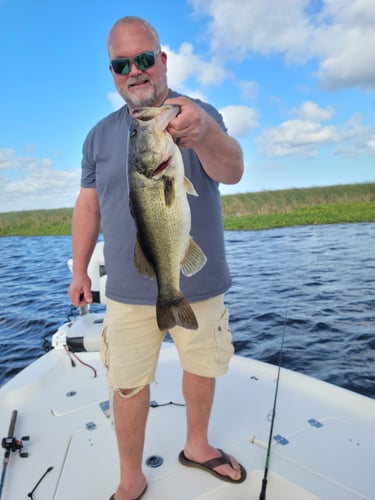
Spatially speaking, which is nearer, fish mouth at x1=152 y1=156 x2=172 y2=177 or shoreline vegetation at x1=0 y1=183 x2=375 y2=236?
fish mouth at x1=152 y1=156 x2=172 y2=177

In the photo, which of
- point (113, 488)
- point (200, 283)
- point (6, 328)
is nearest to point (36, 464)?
point (113, 488)

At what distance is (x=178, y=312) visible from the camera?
83.9 inches

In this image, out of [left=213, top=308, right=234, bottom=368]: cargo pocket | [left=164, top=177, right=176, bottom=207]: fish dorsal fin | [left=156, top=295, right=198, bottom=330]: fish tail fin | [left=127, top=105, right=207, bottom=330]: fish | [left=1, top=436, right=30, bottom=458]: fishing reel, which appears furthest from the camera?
[left=1, top=436, right=30, bottom=458]: fishing reel

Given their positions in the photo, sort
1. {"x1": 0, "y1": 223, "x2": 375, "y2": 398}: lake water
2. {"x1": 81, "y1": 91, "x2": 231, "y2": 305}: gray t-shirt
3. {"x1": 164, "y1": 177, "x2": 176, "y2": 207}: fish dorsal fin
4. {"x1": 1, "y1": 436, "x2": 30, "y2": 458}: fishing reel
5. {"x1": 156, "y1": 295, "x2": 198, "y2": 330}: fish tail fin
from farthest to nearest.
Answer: {"x1": 0, "y1": 223, "x2": 375, "y2": 398}: lake water, {"x1": 1, "y1": 436, "x2": 30, "y2": 458}: fishing reel, {"x1": 81, "y1": 91, "x2": 231, "y2": 305}: gray t-shirt, {"x1": 156, "y1": 295, "x2": 198, "y2": 330}: fish tail fin, {"x1": 164, "y1": 177, "x2": 176, "y2": 207}: fish dorsal fin

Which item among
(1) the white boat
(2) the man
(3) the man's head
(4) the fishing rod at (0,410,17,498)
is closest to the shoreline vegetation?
(1) the white boat

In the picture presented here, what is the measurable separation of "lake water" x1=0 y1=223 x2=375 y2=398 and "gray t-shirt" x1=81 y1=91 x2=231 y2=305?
177cm

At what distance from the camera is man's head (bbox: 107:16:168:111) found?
7.47 ft

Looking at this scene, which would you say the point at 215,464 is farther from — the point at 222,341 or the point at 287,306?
the point at 287,306

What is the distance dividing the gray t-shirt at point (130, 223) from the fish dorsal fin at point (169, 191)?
43 cm

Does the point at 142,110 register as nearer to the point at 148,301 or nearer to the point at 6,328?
the point at 148,301

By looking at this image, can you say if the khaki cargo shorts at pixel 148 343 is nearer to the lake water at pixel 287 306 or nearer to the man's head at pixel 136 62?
the man's head at pixel 136 62

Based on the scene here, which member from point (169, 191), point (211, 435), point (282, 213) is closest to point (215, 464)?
point (211, 435)

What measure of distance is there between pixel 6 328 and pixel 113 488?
7.82 metres

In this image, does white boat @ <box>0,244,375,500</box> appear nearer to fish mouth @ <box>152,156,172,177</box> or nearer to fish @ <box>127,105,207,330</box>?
fish @ <box>127,105,207,330</box>
